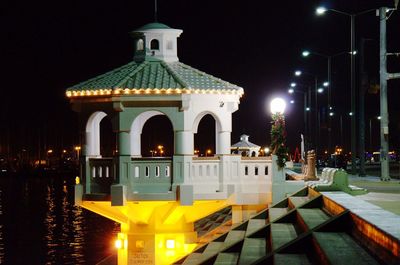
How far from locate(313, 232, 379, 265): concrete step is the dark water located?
37361mm

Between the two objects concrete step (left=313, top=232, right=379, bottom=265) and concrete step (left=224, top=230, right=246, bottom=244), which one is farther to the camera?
concrete step (left=224, top=230, right=246, bottom=244)

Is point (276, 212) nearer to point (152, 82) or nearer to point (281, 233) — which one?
point (152, 82)

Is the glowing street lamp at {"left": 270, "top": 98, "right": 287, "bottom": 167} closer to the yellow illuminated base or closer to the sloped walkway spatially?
the yellow illuminated base

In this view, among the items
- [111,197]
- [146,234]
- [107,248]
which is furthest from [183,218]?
[107,248]

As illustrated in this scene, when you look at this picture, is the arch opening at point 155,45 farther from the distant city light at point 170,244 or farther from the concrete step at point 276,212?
the concrete step at point 276,212

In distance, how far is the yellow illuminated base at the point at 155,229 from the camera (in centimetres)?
2244

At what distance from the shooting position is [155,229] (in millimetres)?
23078

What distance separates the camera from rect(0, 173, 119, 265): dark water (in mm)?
53094

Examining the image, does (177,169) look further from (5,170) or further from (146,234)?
(5,170)

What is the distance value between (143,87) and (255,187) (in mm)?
4648

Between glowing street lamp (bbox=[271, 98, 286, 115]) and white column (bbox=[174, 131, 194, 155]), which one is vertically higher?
glowing street lamp (bbox=[271, 98, 286, 115])

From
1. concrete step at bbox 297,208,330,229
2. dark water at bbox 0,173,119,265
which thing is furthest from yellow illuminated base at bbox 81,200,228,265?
dark water at bbox 0,173,119,265

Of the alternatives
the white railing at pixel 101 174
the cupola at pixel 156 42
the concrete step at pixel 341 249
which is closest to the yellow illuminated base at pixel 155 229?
the white railing at pixel 101 174

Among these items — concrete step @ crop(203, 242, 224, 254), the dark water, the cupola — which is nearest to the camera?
concrete step @ crop(203, 242, 224, 254)
